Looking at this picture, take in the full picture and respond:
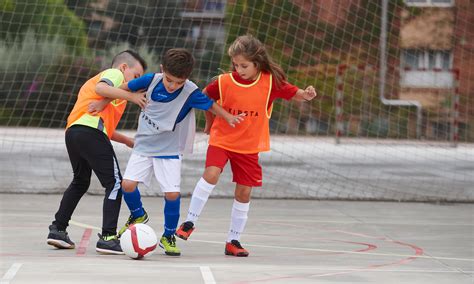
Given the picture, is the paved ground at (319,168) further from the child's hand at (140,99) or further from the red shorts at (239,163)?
the child's hand at (140,99)

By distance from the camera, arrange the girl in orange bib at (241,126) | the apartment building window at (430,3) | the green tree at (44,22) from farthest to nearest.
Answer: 1. the apartment building window at (430,3)
2. the green tree at (44,22)
3. the girl in orange bib at (241,126)

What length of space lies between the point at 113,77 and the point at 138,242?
1244 mm

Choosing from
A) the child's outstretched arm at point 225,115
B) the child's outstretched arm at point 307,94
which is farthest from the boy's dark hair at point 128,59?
the child's outstretched arm at point 307,94

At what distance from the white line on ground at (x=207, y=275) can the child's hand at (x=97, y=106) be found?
1.47 metres

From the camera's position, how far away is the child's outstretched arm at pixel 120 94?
275 inches

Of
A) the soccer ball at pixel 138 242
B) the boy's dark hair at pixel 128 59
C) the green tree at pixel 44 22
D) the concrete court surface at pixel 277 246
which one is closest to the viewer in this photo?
the concrete court surface at pixel 277 246

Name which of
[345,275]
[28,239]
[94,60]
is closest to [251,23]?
[94,60]

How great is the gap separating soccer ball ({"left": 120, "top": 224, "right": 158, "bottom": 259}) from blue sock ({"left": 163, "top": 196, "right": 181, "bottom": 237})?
0.34 metres

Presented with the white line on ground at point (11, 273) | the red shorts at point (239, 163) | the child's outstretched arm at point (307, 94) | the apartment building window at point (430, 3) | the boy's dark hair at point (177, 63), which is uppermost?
the apartment building window at point (430, 3)

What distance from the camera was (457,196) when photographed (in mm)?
12477

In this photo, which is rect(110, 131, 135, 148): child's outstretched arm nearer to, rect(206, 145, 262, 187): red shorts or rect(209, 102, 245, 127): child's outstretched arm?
rect(206, 145, 262, 187): red shorts

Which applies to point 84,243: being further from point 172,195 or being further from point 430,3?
point 430,3

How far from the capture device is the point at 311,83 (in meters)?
19.8

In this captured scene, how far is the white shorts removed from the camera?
23.3 feet
